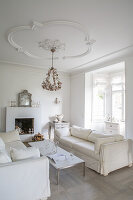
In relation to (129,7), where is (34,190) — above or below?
below

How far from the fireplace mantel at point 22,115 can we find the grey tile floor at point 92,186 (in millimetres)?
2730

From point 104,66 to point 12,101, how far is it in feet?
12.4

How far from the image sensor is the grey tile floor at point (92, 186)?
230 centimetres

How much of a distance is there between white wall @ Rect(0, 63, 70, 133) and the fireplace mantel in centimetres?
24

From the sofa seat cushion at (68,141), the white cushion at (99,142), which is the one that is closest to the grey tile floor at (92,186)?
the white cushion at (99,142)

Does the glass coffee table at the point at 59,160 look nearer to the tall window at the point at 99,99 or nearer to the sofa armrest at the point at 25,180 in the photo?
the sofa armrest at the point at 25,180

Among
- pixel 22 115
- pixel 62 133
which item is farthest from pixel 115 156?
pixel 22 115

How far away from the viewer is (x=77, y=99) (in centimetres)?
631

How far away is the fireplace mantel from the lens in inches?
204

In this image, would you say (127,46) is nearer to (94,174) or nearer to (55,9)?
(55,9)

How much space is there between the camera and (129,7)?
220cm

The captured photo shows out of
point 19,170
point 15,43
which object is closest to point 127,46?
point 15,43

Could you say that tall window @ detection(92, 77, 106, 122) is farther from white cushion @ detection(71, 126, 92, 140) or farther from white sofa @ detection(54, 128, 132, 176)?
white sofa @ detection(54, 128, 132, 176)

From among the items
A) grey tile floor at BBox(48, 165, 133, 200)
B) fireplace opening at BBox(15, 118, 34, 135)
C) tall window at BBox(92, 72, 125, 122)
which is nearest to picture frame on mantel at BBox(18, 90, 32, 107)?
fireplace opening at BBox(15, 118, 34, 135)
